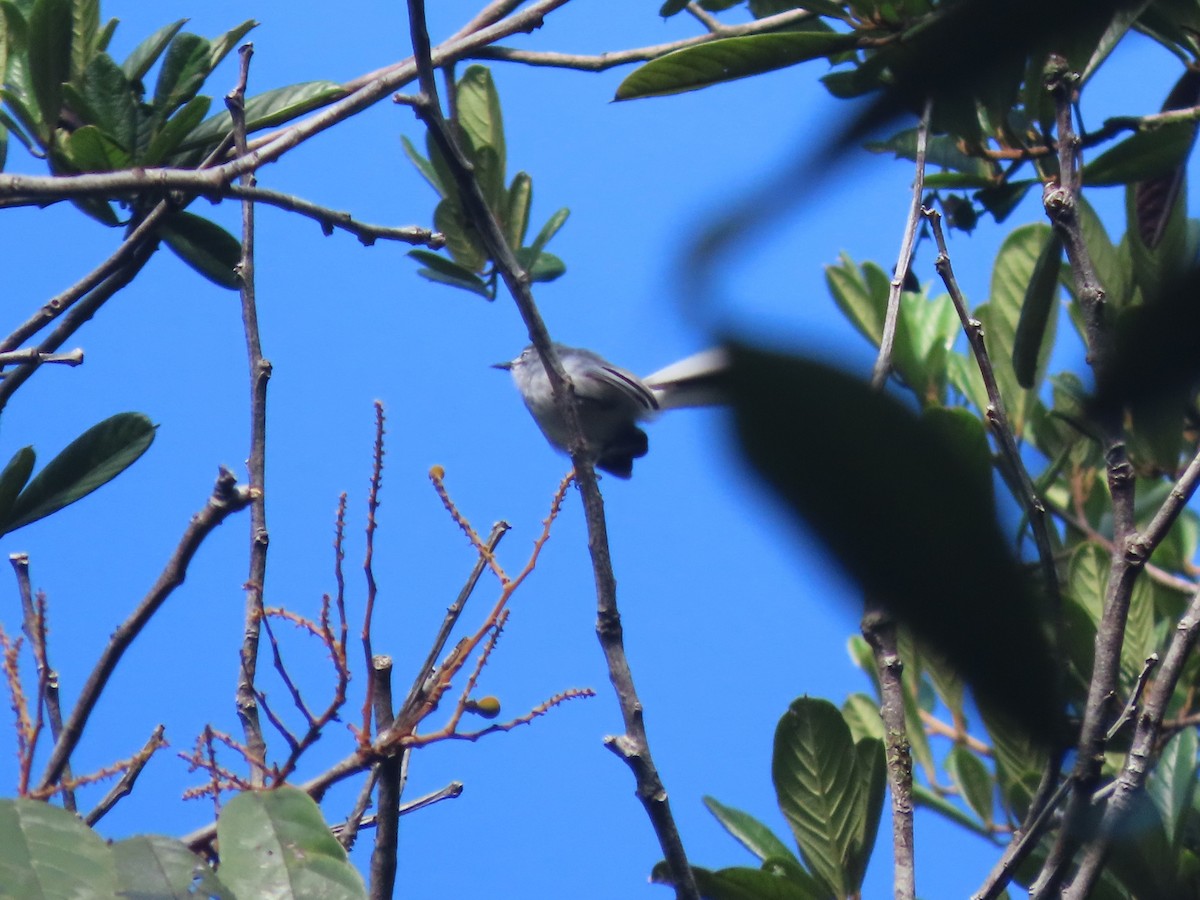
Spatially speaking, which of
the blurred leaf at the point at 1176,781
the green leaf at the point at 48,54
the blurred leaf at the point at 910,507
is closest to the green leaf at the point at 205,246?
the green leaf at the point at 48,54

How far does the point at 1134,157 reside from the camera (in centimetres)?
105

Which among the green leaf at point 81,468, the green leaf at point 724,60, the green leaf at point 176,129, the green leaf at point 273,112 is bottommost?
the green leaf at point 724,60

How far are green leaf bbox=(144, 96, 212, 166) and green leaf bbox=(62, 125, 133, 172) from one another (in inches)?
1.1

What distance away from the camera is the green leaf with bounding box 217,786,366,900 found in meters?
0.65

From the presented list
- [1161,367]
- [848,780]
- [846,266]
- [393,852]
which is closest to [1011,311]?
[846,266]

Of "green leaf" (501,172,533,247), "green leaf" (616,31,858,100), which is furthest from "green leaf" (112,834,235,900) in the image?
"green leaf" (501,172,533,247)

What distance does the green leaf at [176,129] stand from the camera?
1270mm

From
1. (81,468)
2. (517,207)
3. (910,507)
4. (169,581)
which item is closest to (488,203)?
(517,207)

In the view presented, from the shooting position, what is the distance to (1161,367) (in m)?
0.19

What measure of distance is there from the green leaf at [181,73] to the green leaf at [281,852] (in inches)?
35.3

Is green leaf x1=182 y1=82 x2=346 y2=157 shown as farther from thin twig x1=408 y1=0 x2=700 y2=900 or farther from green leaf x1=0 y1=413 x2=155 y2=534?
thin twig x1=408 y1=0 x2=700 y2=900

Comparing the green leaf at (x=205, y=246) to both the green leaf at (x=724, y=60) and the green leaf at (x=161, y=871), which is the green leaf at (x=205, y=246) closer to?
the green leaf at (x=724, y=60)

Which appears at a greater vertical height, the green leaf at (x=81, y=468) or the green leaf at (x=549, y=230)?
the green leaf at (x=549, y=230)

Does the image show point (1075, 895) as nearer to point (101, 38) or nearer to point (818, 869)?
point (818, 869)
